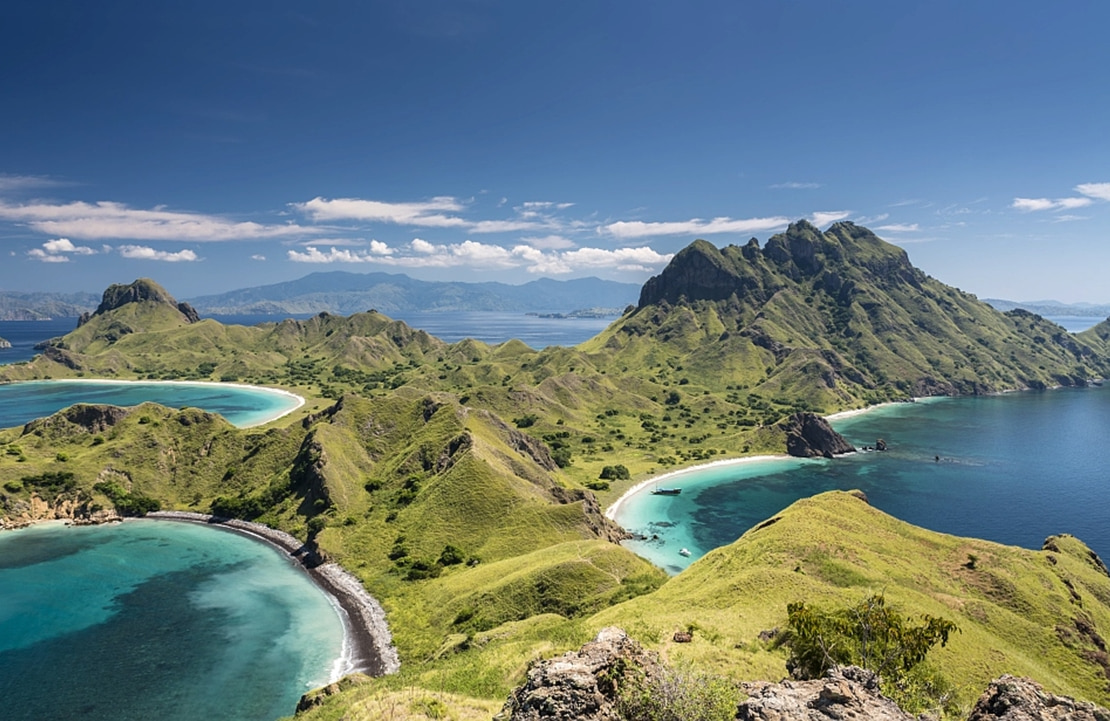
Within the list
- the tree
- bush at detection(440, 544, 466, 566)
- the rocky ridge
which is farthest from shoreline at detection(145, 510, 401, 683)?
the rocky ridge

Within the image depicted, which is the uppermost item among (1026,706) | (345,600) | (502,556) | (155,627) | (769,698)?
(769,698)

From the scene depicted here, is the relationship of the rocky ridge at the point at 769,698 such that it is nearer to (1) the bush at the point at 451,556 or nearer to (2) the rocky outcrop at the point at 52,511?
(1) the bush at the point at 451,556

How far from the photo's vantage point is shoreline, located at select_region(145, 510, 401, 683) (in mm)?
82188

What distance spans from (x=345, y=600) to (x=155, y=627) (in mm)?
29538

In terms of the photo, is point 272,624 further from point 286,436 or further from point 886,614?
point 886,614

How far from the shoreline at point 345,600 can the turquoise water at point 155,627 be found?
6.29 ft

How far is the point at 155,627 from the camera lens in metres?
92.1

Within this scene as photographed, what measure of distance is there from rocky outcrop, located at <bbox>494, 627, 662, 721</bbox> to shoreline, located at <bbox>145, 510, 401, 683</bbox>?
59.8m

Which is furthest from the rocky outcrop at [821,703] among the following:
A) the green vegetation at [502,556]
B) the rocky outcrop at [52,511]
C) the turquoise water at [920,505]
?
the rocky outcrop at [52,511]

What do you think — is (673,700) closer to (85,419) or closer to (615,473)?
(615,473)

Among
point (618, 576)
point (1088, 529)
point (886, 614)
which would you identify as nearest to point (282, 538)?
point (618, 576)

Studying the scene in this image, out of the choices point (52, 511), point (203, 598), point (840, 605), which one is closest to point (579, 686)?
point (840, 605)

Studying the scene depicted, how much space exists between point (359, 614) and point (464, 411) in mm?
71292

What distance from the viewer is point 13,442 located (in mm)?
156000
